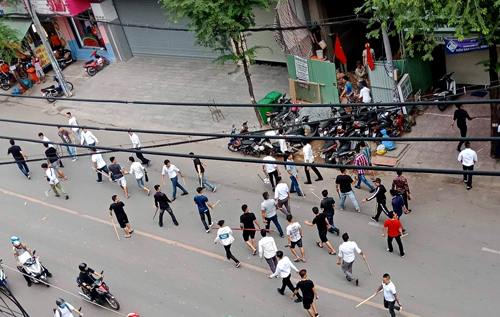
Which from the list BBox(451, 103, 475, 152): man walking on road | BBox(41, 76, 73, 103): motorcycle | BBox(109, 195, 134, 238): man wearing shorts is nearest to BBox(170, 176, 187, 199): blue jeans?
BBox(109, 195, 134, 238): man wearing shorts

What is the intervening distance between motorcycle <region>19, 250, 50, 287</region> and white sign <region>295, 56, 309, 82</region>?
1003 centimetres

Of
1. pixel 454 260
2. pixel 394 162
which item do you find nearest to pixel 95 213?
pixel 394 162

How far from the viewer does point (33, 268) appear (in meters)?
14.2

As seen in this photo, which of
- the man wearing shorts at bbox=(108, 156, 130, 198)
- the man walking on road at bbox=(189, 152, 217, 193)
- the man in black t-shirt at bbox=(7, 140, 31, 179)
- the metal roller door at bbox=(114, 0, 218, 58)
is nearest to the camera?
the man walking on road at bbox=(189, 152, 217, 193)

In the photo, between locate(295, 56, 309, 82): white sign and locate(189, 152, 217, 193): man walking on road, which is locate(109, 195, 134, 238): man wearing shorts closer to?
locate(189, 152, 217, 193): man walking on road

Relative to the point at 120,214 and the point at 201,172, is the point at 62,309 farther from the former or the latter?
the point at 201,172

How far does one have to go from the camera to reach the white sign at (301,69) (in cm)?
1933

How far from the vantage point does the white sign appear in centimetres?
1933

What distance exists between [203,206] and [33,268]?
4265mm

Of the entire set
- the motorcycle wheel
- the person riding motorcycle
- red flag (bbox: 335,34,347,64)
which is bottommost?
the motorcycle wheel

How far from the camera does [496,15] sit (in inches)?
501

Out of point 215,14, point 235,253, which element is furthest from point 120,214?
point 215,14

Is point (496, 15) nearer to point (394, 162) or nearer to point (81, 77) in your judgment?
point (394, 162)

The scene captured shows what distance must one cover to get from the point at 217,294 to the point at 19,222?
24.1 ft
